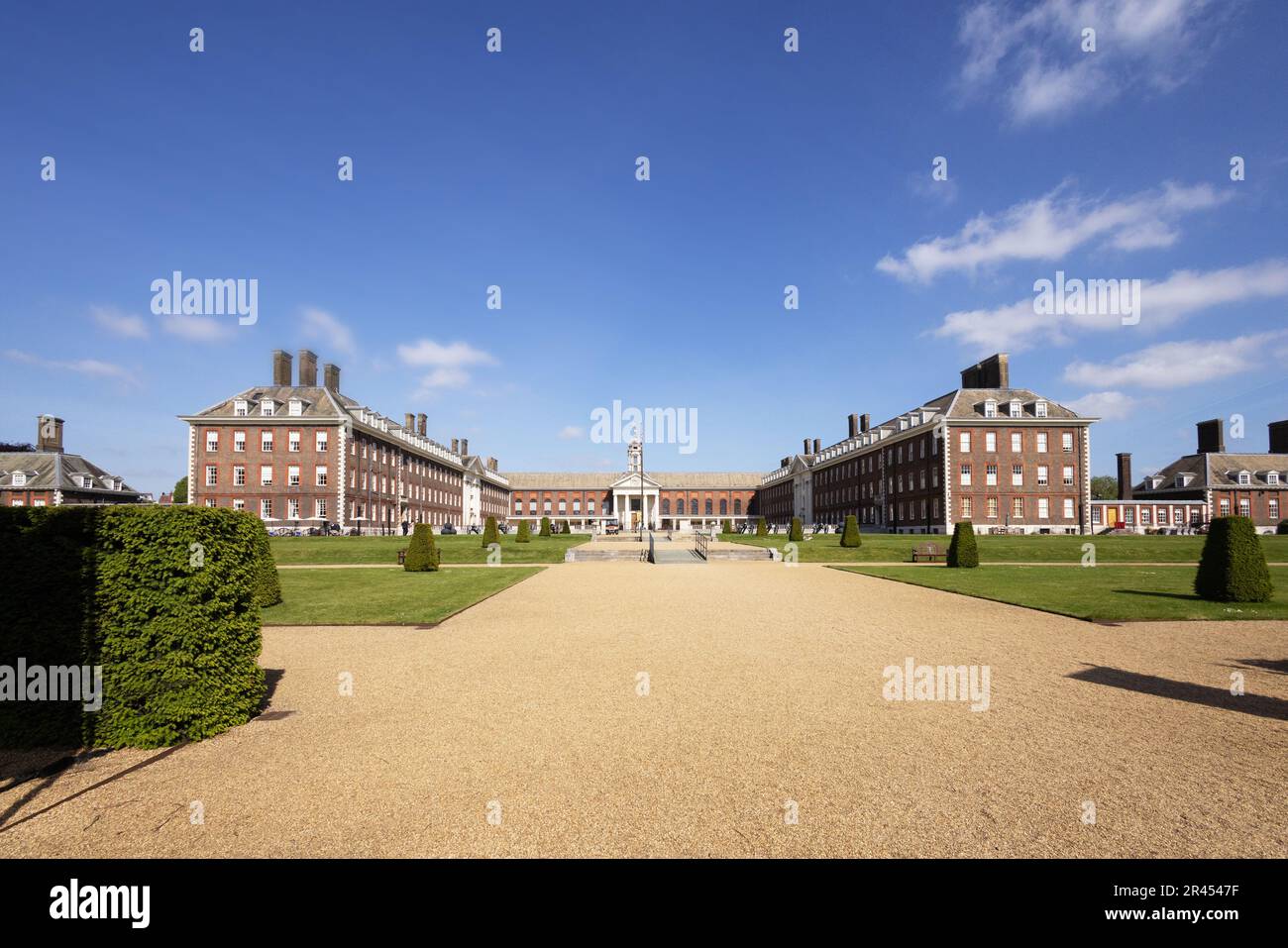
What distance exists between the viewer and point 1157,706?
740 cm

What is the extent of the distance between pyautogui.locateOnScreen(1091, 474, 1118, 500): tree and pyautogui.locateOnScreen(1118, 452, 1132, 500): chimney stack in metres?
45.3

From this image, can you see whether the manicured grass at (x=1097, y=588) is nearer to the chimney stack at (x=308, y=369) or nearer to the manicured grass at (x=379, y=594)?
the manicured grass at (x=379, y=594)

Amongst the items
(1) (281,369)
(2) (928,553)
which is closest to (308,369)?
(1) (281,369)

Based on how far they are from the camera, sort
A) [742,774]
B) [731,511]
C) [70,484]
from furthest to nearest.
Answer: [731,511] < [70,484] < [742,774]

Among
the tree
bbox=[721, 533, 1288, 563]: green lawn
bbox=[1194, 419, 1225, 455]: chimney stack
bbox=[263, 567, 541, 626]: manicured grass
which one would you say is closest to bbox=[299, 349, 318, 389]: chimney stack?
bbox=[263, 567, 541, 626]: manicured grass

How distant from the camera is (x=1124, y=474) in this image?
70.6 meters

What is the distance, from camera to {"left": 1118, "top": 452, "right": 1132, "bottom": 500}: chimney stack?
229ft

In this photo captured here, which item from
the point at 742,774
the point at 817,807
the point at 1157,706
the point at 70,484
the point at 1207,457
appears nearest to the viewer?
the point at 817,807

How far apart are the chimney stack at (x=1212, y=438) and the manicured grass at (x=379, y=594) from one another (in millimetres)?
81118

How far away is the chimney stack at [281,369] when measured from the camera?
60188 mm

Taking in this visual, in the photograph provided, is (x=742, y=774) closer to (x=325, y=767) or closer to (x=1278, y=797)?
(x=325, y=767)

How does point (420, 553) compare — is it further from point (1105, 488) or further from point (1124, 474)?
point (1105, 488)

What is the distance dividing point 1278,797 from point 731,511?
11304 centimetres
